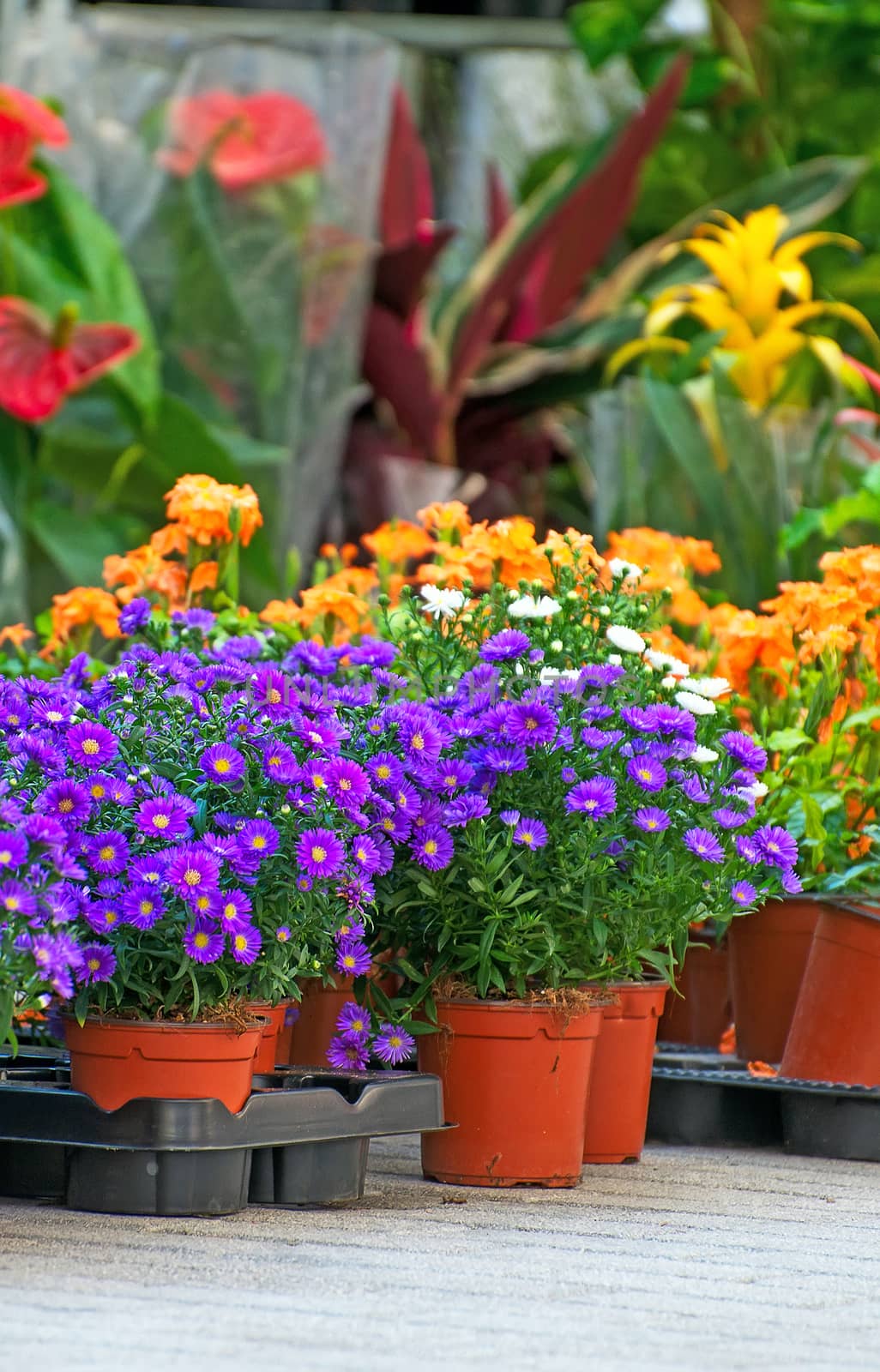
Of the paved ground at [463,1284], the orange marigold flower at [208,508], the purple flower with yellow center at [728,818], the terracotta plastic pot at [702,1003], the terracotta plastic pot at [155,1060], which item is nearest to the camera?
the paved ground at [463,1284]

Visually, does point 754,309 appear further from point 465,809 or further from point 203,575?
point 465,809

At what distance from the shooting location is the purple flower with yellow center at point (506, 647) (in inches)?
102

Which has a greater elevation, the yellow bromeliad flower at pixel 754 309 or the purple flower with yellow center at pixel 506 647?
the yellow bromeliad flower at pixel 754 309

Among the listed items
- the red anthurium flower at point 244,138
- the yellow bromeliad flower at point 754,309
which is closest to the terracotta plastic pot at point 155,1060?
the yellow bromeliad flower at point 754,309

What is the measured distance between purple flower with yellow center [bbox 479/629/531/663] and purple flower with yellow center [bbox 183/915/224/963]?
23.7 inches

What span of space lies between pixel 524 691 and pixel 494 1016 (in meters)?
0.44

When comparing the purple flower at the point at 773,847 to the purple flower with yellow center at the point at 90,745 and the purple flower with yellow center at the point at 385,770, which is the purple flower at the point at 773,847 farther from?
the purple flower with yellow center at the point at 90,745

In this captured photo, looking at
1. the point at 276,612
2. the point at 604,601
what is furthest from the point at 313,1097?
the point at 276,612

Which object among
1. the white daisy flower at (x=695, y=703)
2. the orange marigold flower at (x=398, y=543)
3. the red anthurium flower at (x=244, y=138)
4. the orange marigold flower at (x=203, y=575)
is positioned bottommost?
the white daisy flower at (x=695, y=703)

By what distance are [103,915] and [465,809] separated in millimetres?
523

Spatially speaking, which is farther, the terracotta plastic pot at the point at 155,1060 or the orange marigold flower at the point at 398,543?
the orange marigold flower at the point at 398,543

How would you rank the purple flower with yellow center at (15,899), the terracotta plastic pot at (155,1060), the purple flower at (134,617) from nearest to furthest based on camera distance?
the purple flower with yellow center at (15,899) → the terracotta plastic pot at (155,1060) → the purple flower at (134,617)

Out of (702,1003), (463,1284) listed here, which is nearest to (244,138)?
(702,1003)

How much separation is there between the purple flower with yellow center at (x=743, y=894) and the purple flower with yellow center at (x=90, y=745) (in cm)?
84
